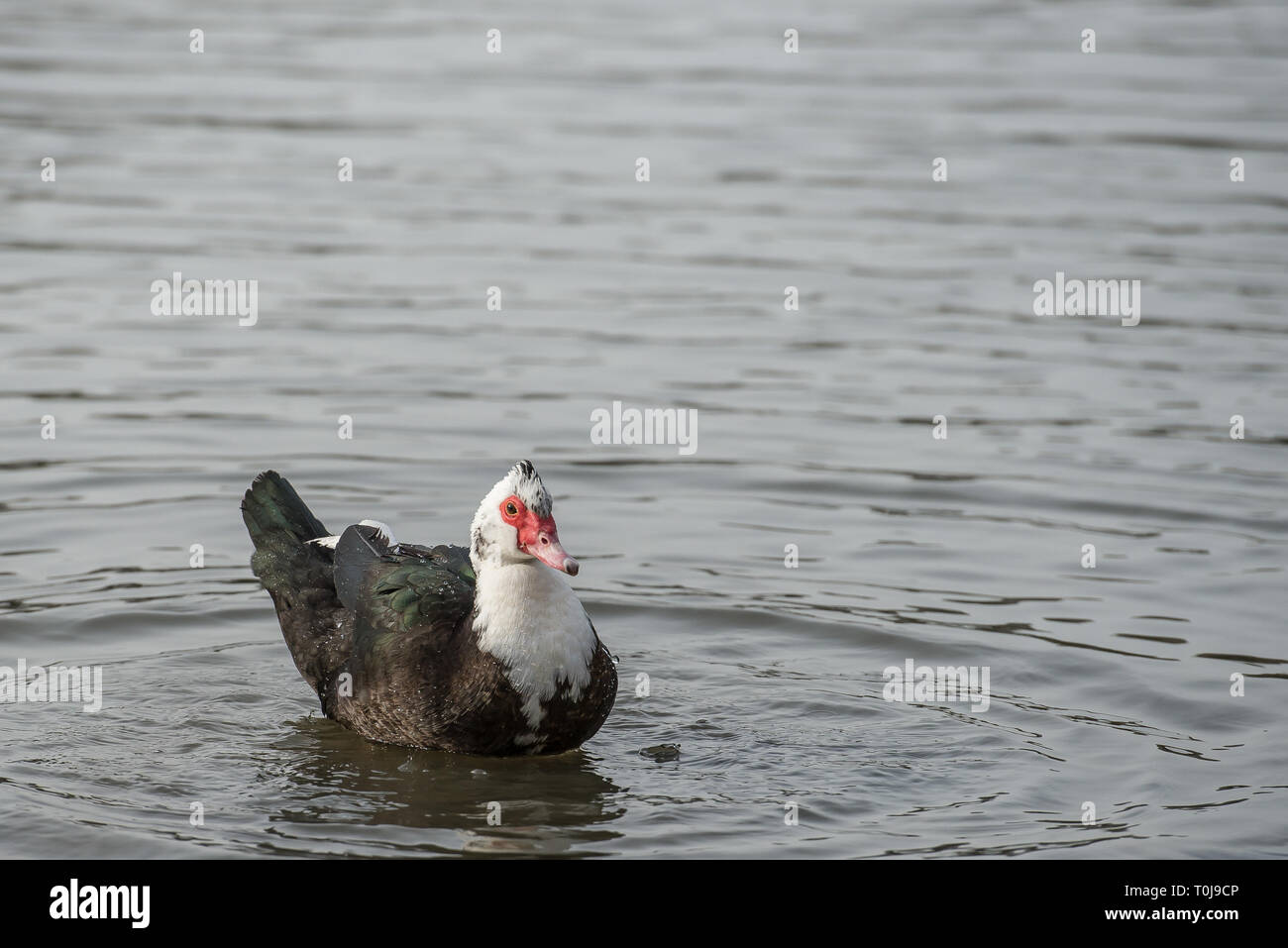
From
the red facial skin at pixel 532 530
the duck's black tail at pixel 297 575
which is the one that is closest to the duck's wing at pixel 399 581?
the duck's black tail at pixel 297 575

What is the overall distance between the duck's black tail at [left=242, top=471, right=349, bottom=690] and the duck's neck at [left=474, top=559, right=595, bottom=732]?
101 centimetres

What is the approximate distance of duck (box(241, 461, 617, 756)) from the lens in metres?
8.27

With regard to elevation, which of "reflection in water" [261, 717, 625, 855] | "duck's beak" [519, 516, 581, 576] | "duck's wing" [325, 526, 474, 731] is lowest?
"reflection in water" [261, 717, 625, 855]

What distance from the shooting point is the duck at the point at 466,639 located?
27.1ft

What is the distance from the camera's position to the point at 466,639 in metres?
8.47

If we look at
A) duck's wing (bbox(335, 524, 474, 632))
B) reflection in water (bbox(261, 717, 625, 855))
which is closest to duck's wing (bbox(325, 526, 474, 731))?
duck's wing (bbox(335, 524, 474, 632))

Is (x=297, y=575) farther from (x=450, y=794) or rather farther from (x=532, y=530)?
(x=532, y=530)

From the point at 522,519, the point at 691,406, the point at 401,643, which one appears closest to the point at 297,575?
the point at 401,643

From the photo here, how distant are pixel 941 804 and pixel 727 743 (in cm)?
118

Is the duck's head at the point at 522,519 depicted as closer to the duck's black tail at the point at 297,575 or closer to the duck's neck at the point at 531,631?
the duck's neck at the point at 531,631

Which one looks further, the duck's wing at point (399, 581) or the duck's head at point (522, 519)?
the duck's wing at point (399, 581)

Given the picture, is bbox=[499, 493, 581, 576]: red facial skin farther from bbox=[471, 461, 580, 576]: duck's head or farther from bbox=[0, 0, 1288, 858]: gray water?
Answer: bbox=[0, 0, 1288, 858]: gray water

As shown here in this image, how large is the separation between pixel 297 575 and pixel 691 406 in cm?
518
